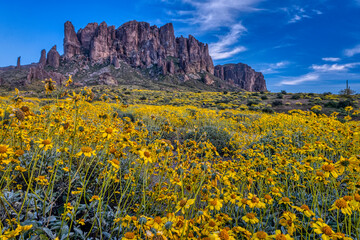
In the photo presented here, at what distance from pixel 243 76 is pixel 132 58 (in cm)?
9448

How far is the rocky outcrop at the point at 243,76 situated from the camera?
141 meters

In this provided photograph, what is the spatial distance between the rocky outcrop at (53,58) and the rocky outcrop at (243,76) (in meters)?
102

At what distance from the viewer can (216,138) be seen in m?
6.75

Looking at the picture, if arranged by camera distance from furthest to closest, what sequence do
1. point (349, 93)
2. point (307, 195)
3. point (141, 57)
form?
point (141, 57) → point (349, 93) → point (307, 195)

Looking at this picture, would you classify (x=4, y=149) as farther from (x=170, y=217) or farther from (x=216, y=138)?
(x=216, y=138)

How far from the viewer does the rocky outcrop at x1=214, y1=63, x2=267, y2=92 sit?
141000mm

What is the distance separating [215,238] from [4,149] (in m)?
1.70

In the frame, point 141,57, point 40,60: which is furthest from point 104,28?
point 40,60

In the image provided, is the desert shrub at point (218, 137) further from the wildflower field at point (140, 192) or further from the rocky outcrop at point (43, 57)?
the rocky outcrop at point (43, 57)

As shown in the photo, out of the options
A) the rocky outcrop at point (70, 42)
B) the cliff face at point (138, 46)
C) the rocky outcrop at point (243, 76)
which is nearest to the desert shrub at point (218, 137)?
the cliff face at point (138, 46)

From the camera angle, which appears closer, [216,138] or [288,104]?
[216,138]

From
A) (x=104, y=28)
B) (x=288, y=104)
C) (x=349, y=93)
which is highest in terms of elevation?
(x=104, y=28)

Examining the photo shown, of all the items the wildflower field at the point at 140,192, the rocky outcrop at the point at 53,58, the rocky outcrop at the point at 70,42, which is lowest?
the wildflower field at the point at 140,192

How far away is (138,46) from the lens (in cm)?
10888
